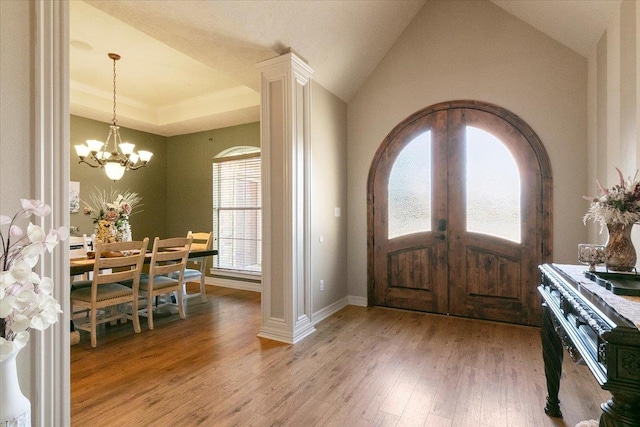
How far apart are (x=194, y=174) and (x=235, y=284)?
2.32m

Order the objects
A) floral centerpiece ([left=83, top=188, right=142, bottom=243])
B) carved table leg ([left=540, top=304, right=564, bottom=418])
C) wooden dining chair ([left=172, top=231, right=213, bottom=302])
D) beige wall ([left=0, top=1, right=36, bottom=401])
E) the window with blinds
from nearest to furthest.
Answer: beige wall ([left=0, top=1, right=36, bottom=401]), carved table leg ([left=540, top=304, right=564, bottom=418]), floral centerpiece ([left=83, top=188, right=142, bottom=243]), wooden dining chair ([left=172, top=231, right=213, bottom=302]), the window with blinds

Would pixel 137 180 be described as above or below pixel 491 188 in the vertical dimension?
above

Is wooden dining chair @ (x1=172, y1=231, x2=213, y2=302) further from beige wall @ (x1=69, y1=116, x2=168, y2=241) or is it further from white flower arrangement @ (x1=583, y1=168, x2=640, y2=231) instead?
white flower arrangement @ (x1=583, y1=168, x2=640, y2=231)

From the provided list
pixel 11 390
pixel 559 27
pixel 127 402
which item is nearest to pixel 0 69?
pixel 11 390

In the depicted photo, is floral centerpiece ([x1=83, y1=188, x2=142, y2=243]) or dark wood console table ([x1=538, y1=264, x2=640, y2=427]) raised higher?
floral centerpiece ([x1=83, y1=188, x2=142, y2=243])

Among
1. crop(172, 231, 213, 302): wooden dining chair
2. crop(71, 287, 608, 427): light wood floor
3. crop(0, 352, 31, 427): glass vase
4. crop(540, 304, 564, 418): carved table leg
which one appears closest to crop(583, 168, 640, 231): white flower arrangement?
crop(540, 304, 564, 418): carved table leg

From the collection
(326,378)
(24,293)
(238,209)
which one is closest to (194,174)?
(238,209)

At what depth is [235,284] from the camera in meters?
5.60

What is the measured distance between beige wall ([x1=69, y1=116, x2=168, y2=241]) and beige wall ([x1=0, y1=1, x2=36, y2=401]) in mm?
4385

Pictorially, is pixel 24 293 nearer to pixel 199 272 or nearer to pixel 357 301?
pixel 199 272

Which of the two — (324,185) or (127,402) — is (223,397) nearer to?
(127,402)

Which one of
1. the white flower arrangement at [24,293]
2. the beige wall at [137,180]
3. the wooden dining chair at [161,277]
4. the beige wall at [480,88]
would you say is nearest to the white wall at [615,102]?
the beige wall at [480,88]

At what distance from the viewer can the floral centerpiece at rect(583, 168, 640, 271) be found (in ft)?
5.29

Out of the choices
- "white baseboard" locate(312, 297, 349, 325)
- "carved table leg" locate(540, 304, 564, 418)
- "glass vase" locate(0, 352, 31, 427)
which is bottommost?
"white baseboard" locate(312, 297, 349, 325)
